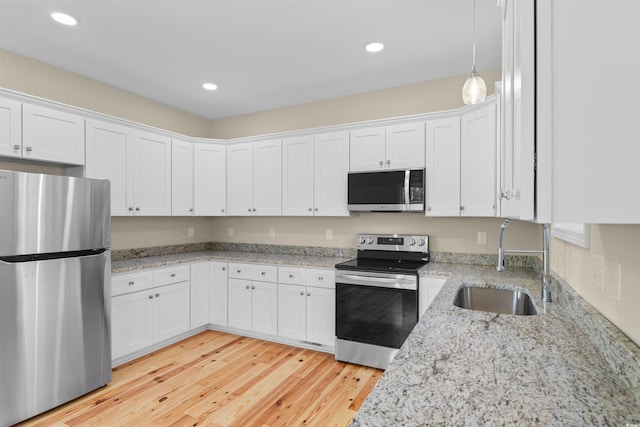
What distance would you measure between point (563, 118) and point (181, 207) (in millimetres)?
3831

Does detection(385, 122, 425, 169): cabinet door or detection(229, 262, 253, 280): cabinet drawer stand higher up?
detection(385, 122, 425, 169): cabinet door

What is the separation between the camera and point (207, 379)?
2.75 m

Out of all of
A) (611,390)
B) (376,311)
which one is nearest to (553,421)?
(611,390)

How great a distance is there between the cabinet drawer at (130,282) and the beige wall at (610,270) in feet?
10.7

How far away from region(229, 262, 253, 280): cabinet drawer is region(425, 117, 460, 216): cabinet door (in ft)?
6.42

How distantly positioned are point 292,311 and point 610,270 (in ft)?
8.93

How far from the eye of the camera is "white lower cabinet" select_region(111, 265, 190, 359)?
2.92 m

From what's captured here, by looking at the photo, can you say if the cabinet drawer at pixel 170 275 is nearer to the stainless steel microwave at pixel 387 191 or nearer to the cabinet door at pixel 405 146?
the stainless steel microwave at pixel 387 191

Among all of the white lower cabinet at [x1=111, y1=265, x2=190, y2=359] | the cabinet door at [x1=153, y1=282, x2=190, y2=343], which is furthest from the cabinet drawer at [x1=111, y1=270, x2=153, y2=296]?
the cabinet door at [x1=153, y1=282, x2=190, y2=343]

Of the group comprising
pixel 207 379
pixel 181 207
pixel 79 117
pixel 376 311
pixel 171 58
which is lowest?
pixel 207 379

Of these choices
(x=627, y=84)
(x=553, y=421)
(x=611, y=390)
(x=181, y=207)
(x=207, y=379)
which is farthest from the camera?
(x=181, y=207)

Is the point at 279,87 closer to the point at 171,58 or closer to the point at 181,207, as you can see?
the point at 171,58

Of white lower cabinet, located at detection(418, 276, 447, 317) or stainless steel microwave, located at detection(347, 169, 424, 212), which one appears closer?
white lower cabinet, located at detection(418, 276, 447, 317)

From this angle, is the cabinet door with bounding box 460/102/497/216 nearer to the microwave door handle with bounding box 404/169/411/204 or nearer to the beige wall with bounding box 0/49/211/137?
the microwave door handle with bounding box 404/169/411/204
